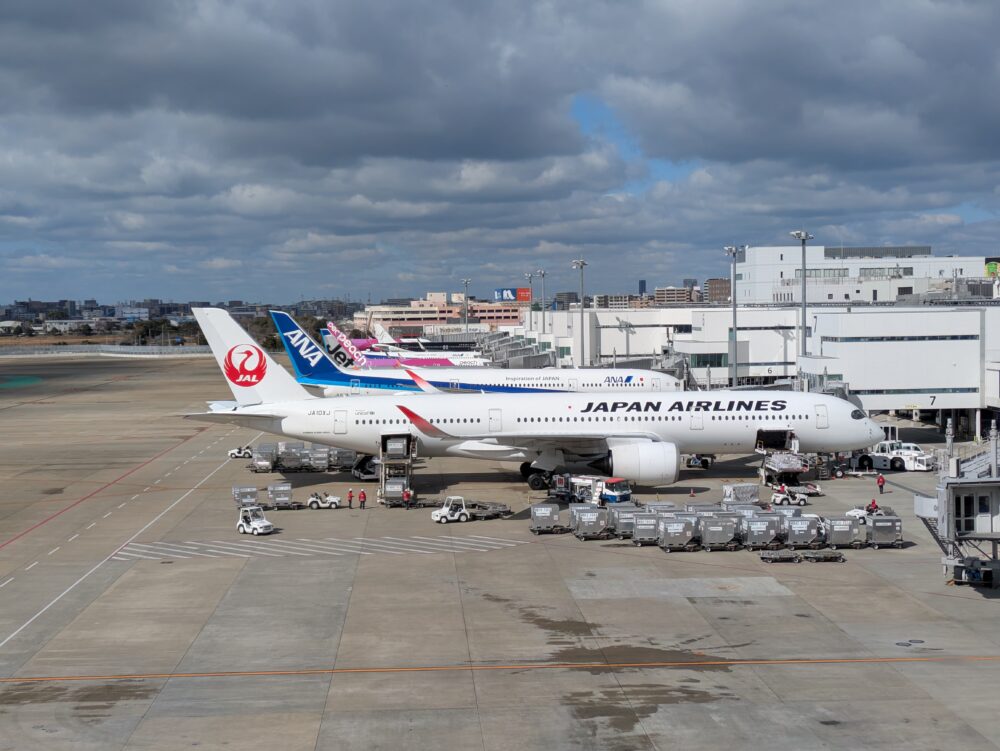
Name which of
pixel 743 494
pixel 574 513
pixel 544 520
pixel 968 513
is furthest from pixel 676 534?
pixel 968 513

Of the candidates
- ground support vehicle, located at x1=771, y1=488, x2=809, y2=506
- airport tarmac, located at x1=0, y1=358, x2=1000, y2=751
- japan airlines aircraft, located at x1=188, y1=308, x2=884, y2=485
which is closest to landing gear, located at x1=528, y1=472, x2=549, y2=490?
japan airlines aircraft, located at x1=188, y1=308, x2=884, y2=485

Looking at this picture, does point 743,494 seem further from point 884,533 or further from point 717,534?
point 884,533

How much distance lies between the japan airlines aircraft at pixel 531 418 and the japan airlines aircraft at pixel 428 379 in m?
16.4

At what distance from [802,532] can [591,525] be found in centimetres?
799

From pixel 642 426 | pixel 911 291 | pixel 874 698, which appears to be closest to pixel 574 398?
pixel 642 426

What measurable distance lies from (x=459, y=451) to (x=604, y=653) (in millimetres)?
25549

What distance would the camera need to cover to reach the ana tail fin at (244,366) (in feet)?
170

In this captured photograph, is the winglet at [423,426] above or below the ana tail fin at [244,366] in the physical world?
below

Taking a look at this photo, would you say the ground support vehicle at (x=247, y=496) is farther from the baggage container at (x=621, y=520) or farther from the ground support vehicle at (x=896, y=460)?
the ground support vehicle at (x=896, y=460)

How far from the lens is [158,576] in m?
33.6

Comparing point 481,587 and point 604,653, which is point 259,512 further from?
point 604,653

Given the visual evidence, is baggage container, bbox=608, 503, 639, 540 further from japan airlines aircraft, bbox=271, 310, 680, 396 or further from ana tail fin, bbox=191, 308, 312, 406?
japan airlines aircraft, bbox=271, 310, 680, 396

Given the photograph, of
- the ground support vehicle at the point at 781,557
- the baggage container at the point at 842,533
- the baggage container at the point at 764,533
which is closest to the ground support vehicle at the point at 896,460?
the baggage container at the point at 842,533

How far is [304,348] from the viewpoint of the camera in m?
73.1
